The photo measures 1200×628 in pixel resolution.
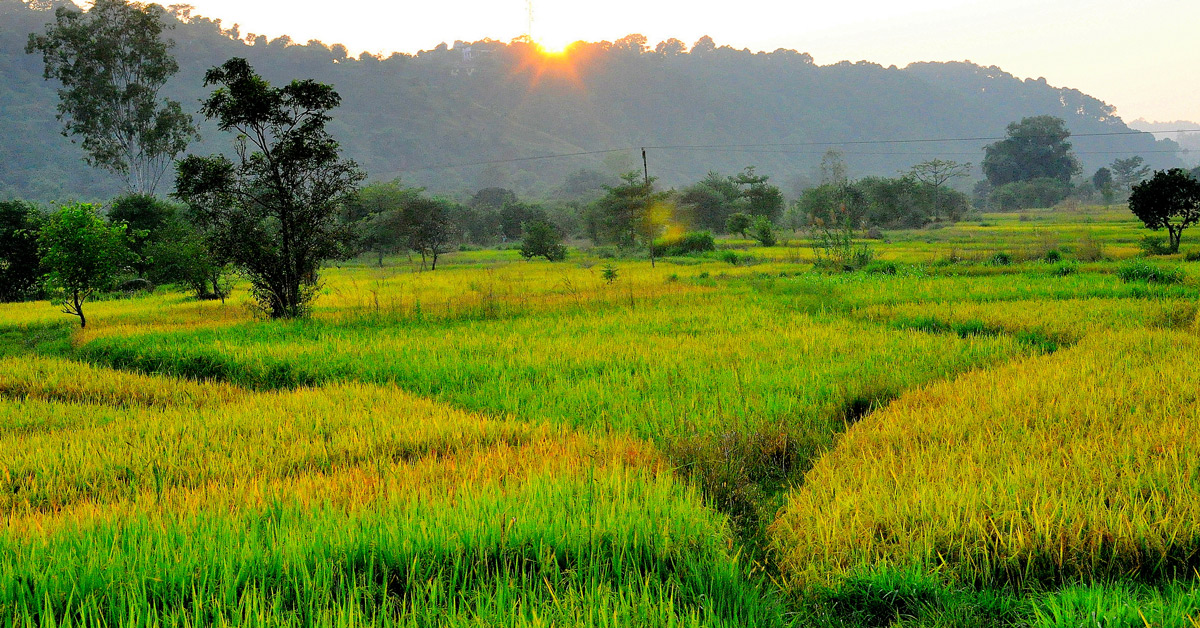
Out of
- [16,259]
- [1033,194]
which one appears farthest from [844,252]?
[1033,194]

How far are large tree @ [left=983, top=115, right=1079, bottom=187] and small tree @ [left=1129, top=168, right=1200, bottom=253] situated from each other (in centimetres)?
9927

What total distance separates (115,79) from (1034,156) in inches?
4885

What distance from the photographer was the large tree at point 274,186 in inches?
524

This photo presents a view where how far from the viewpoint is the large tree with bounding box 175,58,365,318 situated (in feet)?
43.7

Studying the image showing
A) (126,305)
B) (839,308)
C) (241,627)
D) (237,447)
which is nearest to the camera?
(241,627)

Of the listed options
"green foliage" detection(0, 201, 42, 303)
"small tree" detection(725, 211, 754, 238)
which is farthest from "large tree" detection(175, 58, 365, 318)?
"small tree" detection(725, 211, 754, 238)

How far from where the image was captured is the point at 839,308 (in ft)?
40.0

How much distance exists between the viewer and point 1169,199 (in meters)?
20.7

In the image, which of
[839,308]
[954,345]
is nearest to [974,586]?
[954,345]

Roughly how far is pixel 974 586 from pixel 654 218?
39.4 m

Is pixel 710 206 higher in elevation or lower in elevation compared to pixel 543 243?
higher

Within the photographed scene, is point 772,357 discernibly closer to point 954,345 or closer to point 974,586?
point 954,345

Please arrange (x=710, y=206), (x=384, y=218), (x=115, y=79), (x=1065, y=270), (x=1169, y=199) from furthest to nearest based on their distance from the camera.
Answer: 1. (x=710, y=206)
2. (x=384, y=218)
3. (x=115, y=79)
4. (x=1169, y=199)
5. (x=1065, y=270)

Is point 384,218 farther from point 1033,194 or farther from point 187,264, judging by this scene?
point 1033,194
